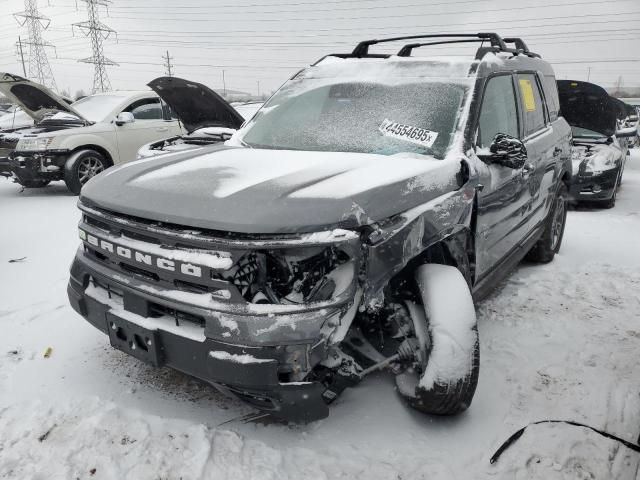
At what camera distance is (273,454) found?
Answer: 2305 mm

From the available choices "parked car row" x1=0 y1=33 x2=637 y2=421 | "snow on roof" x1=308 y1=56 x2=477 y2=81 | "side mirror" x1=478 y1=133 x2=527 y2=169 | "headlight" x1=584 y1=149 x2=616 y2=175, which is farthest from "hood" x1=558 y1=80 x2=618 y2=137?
"side mirror" x1=478 y1=133 x2=527 y2=169

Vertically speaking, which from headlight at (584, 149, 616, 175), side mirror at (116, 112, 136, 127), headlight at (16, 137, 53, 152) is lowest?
headlight at (584, 149, 616, 175)

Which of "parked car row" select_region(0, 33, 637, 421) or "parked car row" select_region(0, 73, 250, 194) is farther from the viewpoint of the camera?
"parked car row" select_region(0, 73, 250, 194)

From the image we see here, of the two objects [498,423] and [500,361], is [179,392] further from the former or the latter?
[500,361]

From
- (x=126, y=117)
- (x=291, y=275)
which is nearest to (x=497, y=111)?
(x=291, y=275)

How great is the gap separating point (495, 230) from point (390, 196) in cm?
132

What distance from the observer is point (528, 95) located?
13.3 ft

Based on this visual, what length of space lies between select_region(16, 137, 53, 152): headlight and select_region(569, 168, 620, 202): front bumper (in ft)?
26.2

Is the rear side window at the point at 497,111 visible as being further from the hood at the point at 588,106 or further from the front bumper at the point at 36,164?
the front bumper at the point at 36,164

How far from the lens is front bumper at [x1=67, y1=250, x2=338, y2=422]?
6.71 ft

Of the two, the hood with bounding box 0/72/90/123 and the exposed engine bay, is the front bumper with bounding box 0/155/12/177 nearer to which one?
the hood with bounding box 0/72/90/123

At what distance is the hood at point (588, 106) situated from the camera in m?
7.72

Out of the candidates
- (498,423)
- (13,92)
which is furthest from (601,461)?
(13,92)

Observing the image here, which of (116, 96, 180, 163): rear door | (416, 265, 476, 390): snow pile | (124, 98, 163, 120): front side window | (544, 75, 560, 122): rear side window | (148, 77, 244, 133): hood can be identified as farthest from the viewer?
(124, 98, 163, 120): front side window
